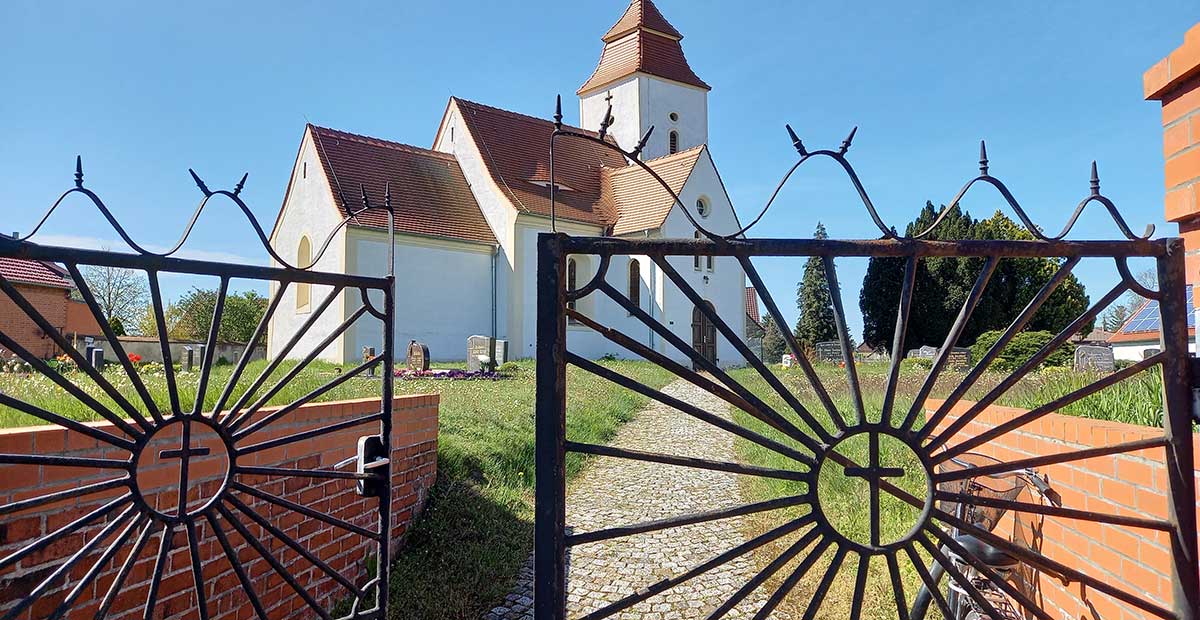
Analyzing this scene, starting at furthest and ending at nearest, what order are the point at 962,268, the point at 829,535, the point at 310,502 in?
the point at 962,268
the point at 310,502
the point at 829,535

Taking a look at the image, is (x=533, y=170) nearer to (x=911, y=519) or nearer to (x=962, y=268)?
(x=962, y=268)

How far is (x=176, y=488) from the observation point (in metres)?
2.96

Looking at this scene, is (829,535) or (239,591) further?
(239,591)

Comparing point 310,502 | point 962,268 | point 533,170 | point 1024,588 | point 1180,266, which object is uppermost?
point 533,170

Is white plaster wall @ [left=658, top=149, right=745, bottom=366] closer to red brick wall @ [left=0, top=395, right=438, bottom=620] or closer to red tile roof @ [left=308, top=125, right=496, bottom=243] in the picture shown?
red tile roof @ [left=308, top=125, right=496, bottom=243]

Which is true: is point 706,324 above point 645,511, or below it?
above

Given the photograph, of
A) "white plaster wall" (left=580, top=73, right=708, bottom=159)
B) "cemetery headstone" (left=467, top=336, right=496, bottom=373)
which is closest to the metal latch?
"cemetery headstone" (left=467, top=336, right=496, bottom=373)

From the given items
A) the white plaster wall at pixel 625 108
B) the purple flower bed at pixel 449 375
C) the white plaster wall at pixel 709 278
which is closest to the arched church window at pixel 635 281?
the white plaster wall at pixel 709 278

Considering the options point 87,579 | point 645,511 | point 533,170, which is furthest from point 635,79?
point 87,579

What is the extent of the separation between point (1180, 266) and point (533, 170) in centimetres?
2232

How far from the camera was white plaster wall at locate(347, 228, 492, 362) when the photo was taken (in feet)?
61.9

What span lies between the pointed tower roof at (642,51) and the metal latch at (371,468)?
26281 mm

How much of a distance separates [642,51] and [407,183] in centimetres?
1166

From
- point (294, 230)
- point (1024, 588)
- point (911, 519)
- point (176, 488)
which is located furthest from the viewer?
point (294, 230)
